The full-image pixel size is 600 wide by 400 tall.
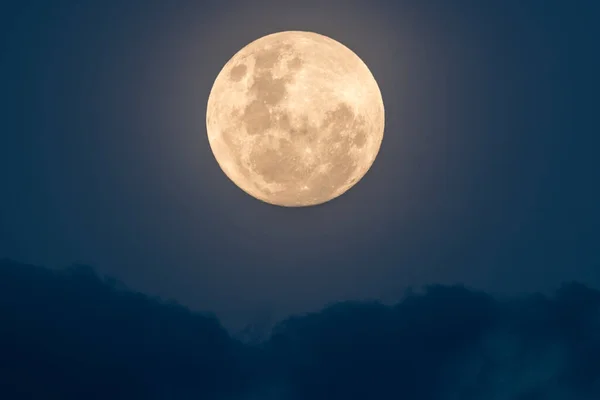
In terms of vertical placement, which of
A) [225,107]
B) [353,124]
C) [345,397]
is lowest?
[345,397]

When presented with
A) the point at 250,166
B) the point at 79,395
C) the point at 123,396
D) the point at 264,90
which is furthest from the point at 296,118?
the point at 79,395

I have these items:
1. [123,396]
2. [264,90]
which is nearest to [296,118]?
[264,90]

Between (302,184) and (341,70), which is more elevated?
(341,70)

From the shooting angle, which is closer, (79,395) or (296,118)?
(296,118)

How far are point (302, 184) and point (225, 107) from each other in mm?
1848

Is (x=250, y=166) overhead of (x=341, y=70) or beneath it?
beneath

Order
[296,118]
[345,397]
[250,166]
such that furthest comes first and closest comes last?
1. [345,397]
2. [250,166]
3. [296,118]

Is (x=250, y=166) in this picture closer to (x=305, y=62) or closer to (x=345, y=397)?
(x=305, y=62)

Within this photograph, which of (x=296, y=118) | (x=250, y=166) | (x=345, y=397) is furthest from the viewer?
(x=345, y=397)

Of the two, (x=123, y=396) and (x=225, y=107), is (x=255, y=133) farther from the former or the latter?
(x=123, y=396)

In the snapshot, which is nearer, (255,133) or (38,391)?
(255,133)

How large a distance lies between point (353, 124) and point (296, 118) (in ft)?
3.47

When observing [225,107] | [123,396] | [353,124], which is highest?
[225,107]

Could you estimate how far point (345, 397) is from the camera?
12250mm
